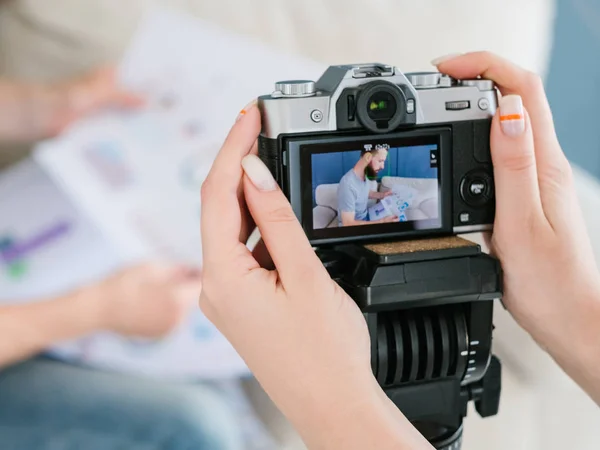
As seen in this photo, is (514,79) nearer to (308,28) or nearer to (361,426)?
(361,426)

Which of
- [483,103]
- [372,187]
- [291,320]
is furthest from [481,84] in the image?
[291,320]

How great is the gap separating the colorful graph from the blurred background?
0.12 metres

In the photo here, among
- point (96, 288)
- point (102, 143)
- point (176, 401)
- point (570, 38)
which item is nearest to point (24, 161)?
point (102, 143)

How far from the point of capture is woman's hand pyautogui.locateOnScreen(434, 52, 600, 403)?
0.50 meters

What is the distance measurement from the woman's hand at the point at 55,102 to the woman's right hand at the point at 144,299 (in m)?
0.22

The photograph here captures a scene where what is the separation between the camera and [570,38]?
1.05 m

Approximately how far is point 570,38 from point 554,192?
0.61 m

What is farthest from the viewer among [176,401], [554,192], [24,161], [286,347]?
[24,161]

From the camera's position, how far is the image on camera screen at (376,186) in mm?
480

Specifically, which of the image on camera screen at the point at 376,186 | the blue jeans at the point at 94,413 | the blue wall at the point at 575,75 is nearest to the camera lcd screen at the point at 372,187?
the image on camera screen at the point at 376,186

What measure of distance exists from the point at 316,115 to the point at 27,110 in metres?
0.50

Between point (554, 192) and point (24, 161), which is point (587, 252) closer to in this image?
point (554, 192)

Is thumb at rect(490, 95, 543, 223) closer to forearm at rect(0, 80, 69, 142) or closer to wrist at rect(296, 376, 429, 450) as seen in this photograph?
wrist at rect(296, 376, 429, 450)

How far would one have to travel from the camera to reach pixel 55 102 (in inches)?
33.5
